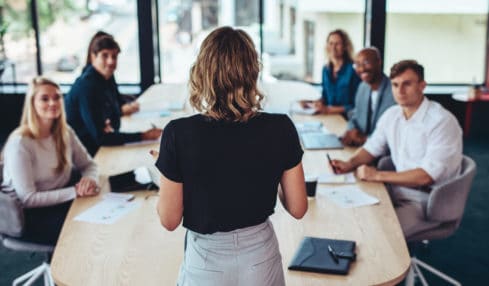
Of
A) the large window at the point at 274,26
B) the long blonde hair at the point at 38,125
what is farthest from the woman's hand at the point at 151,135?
the large window at the point at 274,26

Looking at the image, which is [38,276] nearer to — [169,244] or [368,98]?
[169,244]

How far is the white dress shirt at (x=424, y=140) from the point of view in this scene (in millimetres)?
3357

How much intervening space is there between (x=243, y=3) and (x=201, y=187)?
6081mm

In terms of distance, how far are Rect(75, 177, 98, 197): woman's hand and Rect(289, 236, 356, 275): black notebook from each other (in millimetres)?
1137

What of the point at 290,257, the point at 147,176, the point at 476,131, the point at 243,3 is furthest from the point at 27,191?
the point at 476,131

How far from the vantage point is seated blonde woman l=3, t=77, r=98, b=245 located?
3.22 meters

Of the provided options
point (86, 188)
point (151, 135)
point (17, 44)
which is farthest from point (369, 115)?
point (17, 44)

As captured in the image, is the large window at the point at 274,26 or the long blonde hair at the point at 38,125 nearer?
the long blonde hair at the point at 38,125

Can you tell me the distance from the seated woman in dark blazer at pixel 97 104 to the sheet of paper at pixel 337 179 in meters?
1.29

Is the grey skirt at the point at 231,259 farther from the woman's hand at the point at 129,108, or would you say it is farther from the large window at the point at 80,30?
the large window at the point at 80,30

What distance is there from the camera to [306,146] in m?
4.04

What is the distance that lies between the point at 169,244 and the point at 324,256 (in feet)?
1.97

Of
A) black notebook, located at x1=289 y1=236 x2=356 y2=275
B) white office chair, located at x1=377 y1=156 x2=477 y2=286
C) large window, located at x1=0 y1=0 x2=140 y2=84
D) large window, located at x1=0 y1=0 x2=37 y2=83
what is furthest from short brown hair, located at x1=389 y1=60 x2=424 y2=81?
large window, located at x1=0 y1=0 x2=37 y2=83

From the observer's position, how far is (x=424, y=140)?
3477 mm
